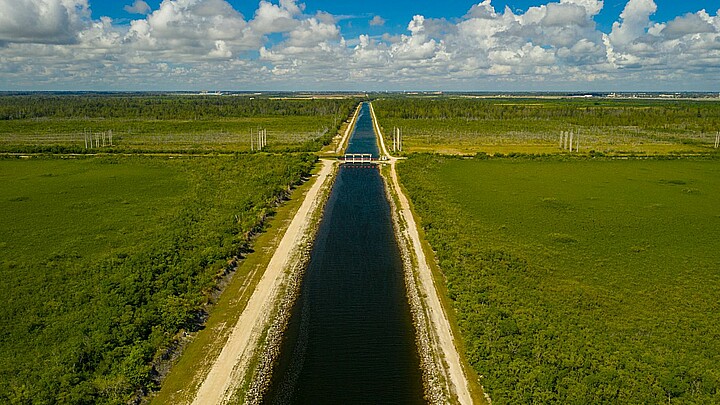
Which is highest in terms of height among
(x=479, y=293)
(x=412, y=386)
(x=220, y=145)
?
(x=220, y=145)

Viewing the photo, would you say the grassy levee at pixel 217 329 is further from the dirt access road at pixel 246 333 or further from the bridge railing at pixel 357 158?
the bridge railing at pixel 357 158

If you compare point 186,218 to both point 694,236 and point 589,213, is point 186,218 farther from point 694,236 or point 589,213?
point 694,236

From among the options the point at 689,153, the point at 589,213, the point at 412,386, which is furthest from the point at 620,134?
the point at 412,386

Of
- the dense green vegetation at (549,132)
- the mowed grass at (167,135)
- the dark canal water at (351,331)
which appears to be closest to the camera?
the dark canal water at (351,331)

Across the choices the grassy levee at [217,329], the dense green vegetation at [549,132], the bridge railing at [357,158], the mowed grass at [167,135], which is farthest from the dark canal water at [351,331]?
the dense green vegetation at [549,132]

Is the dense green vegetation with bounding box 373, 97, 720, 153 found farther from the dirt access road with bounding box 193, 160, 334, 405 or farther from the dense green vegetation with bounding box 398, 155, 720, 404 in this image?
the dirt access road with bounding box 193, 160, 334, 405

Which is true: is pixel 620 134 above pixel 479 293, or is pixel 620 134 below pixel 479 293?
above

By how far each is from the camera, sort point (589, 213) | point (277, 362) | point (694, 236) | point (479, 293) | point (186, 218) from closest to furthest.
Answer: point (277, 362)
point (479, 293)
point (694, 236)
point (186, 218)
point (589, 213)
